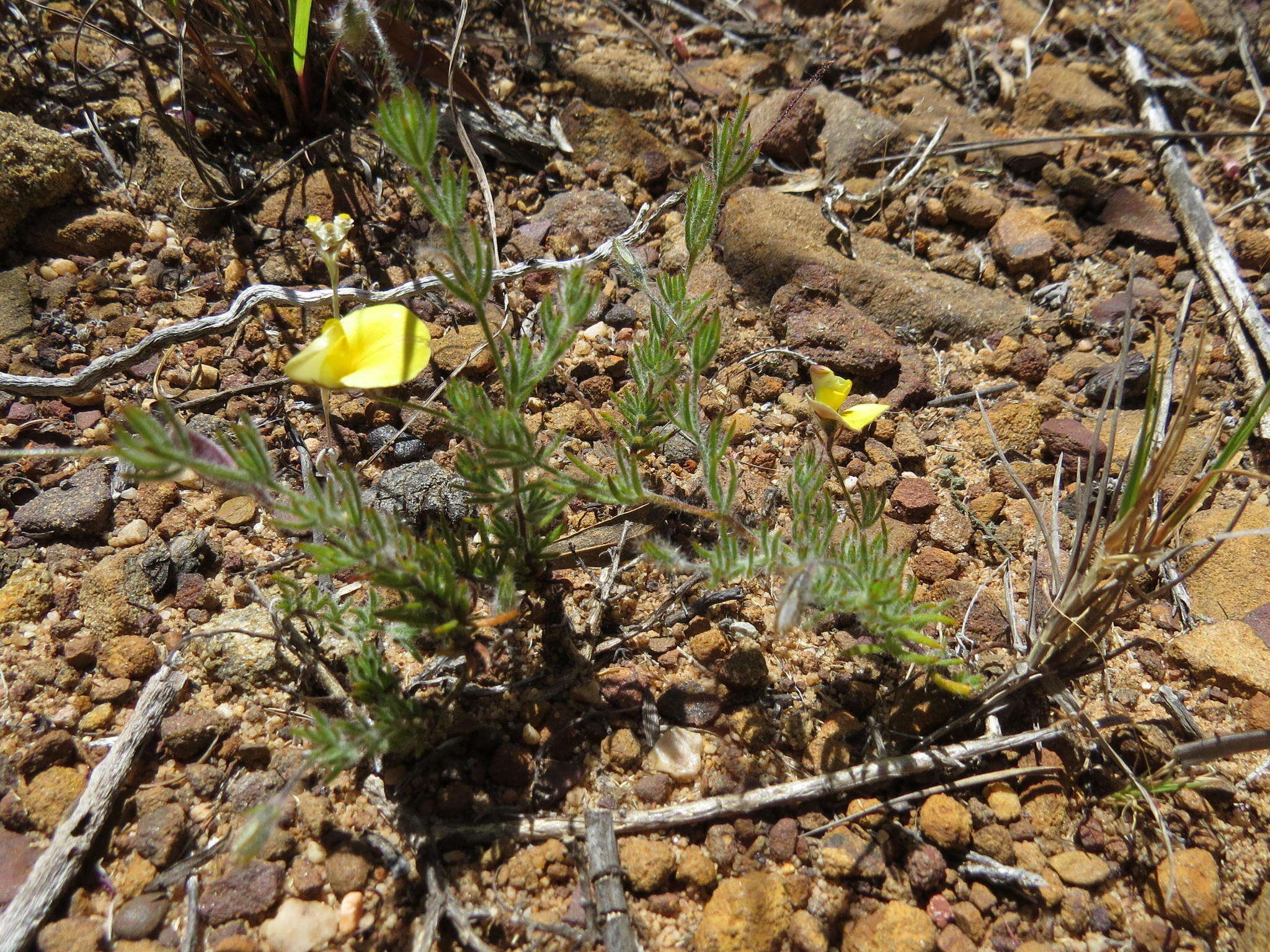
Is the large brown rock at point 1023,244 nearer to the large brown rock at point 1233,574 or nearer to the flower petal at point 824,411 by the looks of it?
the large brown rock at point 1233,574

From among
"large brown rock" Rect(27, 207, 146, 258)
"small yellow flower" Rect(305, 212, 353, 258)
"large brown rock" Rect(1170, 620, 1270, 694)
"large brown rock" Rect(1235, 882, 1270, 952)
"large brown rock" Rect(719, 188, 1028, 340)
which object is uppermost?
"small yellow flower" Rect(305, 212, 353, 258)

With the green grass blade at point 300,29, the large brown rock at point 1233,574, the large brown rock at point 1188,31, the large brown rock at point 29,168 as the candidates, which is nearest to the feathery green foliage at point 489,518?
the large brown rock at point 1233,574

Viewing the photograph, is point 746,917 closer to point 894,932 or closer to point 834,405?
point 894,932

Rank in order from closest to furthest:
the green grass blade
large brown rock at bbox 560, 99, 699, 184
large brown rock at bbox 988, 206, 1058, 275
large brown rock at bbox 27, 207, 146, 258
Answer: the green grass blade
large brown rock at bbox 27, 207, 146, 258
large brown rock at bbox 988, 206, 1058, 275
large brown rock at bbox 560, 99, 699, 184

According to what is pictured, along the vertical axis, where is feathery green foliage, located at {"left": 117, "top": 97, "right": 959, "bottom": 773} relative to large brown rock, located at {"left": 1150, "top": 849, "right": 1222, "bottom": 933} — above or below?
above

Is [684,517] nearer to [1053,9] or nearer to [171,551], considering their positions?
[171,551]

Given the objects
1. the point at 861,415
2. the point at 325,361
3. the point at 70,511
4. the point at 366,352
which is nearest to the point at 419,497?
the point at 366,352

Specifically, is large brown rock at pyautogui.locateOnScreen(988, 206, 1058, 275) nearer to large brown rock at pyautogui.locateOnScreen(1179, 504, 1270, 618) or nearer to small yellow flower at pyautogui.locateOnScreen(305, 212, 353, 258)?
large brown rock at pyautogui.locateOnScreen(1179, 504, 1270, 618)

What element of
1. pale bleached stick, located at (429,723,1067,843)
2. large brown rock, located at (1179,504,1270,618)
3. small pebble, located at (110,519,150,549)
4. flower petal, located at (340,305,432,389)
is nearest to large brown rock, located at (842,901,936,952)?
pale bleached stick, located at (429,723,1067,843)
